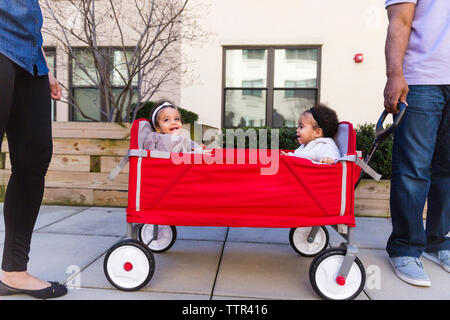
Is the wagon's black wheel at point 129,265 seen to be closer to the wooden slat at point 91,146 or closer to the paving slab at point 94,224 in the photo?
the paving slab at point 94,224

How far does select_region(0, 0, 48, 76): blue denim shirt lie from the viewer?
1.41m

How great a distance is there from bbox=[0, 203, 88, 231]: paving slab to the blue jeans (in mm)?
2914

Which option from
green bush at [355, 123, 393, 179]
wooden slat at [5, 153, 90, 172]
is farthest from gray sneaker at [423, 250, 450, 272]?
wooden slat at [5, 153, 90, 172]

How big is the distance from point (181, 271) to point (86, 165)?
2112mm

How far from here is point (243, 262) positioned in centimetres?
219

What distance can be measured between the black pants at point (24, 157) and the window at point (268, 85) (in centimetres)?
455

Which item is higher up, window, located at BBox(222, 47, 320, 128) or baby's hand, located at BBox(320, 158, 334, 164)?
window, located at BBox(222, 47, 320, 128)

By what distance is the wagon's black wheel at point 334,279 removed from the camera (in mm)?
1653

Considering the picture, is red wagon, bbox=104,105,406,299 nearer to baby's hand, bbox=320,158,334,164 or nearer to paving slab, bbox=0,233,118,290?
baby's hand, bbox=320,158,334,164

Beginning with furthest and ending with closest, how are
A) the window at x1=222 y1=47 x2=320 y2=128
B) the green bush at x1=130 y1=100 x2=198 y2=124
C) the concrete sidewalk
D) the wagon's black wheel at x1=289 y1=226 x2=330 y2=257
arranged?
the window at x1=222 y1=47 x2=320 y2=128 → the green bush at x1=130 y1=100 x2=198 y2=124 → the wagon's black wheel at x1=289 y1=226 x2=330 y2=257 → the concrete sidewalk

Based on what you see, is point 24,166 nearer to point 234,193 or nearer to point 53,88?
point 53,88

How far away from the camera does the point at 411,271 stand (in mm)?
1920
